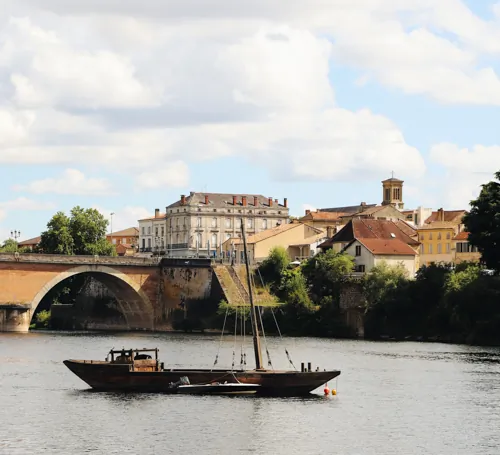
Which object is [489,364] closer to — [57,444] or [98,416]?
[98,416]

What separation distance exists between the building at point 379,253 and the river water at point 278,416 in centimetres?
4232

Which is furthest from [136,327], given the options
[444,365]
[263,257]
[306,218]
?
[444,365]

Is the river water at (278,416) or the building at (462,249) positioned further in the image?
the building at (462,249)

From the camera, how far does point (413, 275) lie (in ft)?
429

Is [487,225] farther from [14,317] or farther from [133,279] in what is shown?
[14,317]

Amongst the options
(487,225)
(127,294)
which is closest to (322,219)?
(127,294)

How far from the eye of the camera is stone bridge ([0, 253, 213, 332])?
5197 inches

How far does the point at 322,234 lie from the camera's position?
157625 millimetres

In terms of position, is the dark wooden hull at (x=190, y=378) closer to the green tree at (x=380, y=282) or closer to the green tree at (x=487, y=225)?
the green tree at (x=487, y=225)

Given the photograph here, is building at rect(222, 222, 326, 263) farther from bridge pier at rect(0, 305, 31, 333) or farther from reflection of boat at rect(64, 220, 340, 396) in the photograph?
reflection of boat at rect(64, 220, 340, 396)

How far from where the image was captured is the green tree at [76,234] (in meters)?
163

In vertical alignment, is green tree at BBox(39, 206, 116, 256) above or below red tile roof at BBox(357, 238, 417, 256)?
above

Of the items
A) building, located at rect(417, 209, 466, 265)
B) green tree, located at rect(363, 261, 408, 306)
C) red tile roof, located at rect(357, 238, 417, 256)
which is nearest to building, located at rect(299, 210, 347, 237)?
building, located at rect(417, 209, 466, 265)

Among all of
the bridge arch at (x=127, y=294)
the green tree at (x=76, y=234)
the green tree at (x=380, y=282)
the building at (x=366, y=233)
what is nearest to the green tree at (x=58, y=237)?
the green tree at (x=76, y=234)
